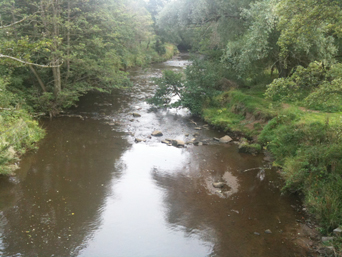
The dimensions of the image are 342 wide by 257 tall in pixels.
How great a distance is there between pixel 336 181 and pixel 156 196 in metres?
5.64

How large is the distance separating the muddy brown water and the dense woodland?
3.46ft

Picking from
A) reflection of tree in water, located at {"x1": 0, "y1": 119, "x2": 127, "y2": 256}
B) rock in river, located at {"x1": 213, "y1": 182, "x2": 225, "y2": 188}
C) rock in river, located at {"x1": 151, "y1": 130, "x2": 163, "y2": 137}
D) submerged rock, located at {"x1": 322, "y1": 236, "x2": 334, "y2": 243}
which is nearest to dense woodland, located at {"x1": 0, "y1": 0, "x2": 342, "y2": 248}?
submerged rock, located at {"x1": 322, "y1": 236, "x2": 334, "y2": 243}

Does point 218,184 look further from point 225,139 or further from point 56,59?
point 56,59

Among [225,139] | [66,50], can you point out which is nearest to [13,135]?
[66,50]

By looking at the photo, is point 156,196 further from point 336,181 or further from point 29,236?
point 336,181

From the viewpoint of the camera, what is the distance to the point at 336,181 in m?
7.88

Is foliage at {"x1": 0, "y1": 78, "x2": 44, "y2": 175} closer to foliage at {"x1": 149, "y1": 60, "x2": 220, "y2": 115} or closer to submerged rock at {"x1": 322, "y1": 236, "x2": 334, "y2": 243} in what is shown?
foliage at {"x1": 149, "y1": 60, "x2": 220, "y2": 115}

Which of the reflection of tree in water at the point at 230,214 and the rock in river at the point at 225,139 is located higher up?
the reflection of tree in water at the point at 230,214

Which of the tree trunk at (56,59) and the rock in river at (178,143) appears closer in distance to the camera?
the rock in river at (178,143)

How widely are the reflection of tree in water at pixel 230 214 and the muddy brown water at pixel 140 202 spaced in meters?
0.03

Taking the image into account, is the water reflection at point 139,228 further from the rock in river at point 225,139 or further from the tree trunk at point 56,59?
the tree trunk at point 56,59

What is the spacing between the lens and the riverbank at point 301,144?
7559 mm

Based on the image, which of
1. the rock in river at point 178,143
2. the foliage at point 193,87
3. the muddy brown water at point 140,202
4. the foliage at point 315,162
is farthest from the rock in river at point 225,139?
the foliage at point 193,87

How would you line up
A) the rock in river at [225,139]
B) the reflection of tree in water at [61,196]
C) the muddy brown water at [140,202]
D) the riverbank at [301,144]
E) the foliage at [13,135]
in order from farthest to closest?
the rock in river at [225,139]
the foliage at [13,135]
the riverbank at [301,144]
the muddy brown water at [140,202]
the reflection of tree in water at [61,196]
